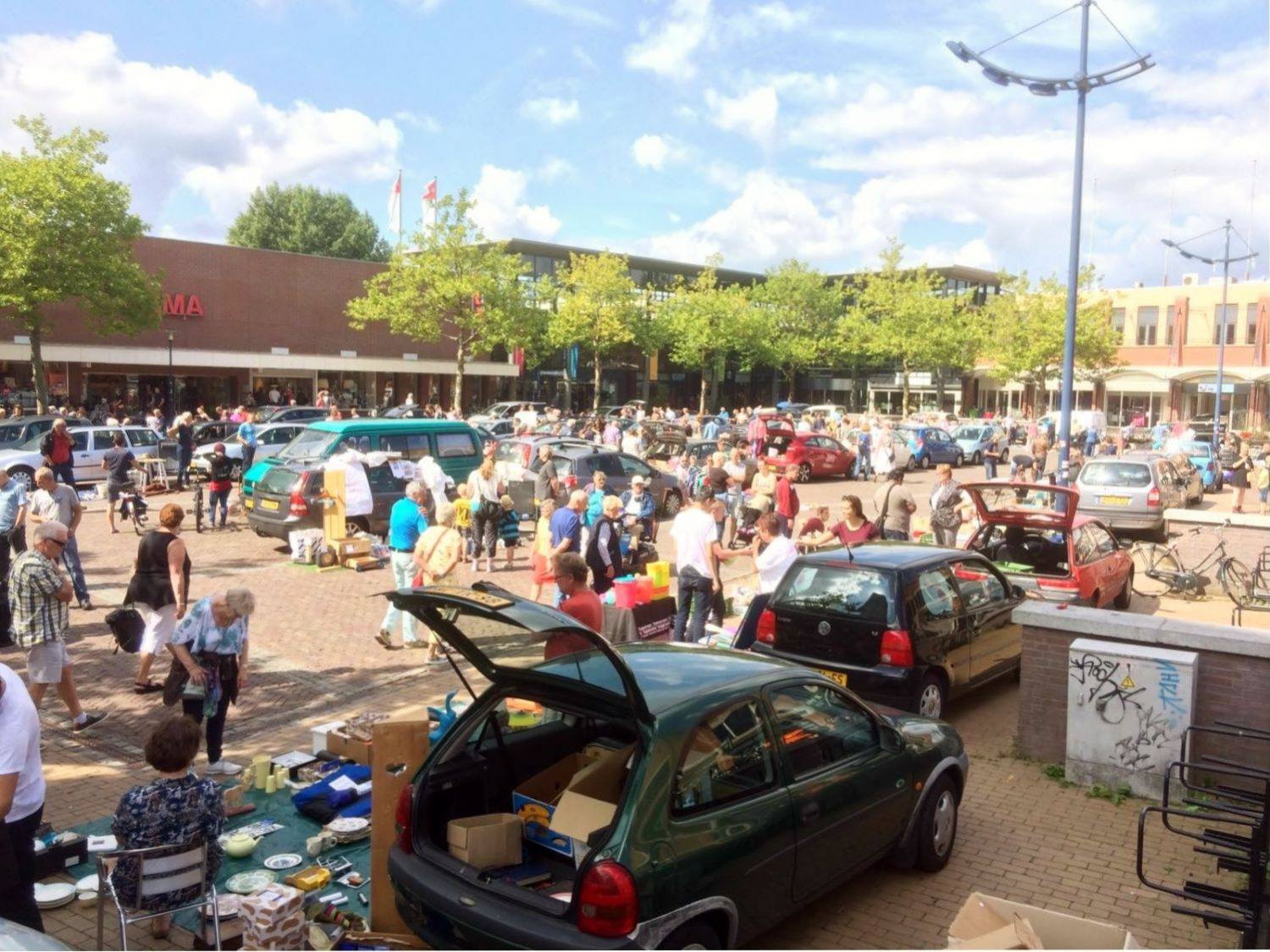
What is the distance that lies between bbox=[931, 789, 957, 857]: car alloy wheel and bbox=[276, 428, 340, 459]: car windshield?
12638 millimetres

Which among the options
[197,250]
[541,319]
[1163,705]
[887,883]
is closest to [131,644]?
[887,883]

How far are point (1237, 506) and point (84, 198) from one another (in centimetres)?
3407

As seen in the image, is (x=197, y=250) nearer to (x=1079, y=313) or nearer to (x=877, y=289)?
(x=877, y=289)

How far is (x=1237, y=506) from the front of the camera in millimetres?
24094

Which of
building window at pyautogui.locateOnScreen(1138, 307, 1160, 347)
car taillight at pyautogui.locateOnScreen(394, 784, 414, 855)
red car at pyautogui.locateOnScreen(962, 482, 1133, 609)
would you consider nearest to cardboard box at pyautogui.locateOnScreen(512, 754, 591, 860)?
car taillight at pyautogui.locateOnScreen(394, 784, 414, 855)

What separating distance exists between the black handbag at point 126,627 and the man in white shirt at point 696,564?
4974 millimetres

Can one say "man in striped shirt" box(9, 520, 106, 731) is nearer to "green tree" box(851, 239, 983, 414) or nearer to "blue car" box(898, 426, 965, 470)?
"blue car" box(898, 426, 965, 470)

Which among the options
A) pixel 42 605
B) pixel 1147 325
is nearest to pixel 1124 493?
pixel 42 605

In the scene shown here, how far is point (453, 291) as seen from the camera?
43.1 metres

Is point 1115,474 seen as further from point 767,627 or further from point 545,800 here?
point 545,800

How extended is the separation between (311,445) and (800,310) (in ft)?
174

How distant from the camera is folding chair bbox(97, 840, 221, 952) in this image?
439cm

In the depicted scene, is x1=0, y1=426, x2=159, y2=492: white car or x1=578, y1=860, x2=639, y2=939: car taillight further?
x1=0, y1=426, x2=159, y2=492: white car

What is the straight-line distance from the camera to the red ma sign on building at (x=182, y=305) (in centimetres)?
4069
